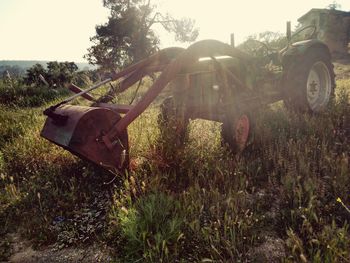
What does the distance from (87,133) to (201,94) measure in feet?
6.07

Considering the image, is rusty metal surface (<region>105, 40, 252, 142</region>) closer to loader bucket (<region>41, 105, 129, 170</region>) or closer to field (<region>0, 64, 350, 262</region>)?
loader bucket (<region>41, 105, 129, 170</region>)

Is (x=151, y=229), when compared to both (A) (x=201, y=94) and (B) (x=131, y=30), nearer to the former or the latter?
(A) (x=201, y=94)

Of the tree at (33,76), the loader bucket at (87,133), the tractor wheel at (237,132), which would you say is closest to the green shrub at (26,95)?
the tree at (33,76)

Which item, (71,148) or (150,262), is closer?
(150,262)

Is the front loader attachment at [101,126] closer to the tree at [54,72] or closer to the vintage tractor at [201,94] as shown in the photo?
the vintage tractor at [201,94]

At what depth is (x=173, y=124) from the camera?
3156mm

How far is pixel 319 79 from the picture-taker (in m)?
5.31

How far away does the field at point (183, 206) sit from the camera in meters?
1.99

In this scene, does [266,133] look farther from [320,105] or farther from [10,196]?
[10,196]

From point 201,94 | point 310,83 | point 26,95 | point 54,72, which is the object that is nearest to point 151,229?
point 201,94

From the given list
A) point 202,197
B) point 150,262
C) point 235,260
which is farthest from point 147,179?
point 235,260

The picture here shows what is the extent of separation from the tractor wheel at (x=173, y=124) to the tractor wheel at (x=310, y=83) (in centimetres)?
208

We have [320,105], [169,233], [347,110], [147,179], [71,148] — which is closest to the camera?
[169,233]

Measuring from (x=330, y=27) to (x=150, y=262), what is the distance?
2968cm
